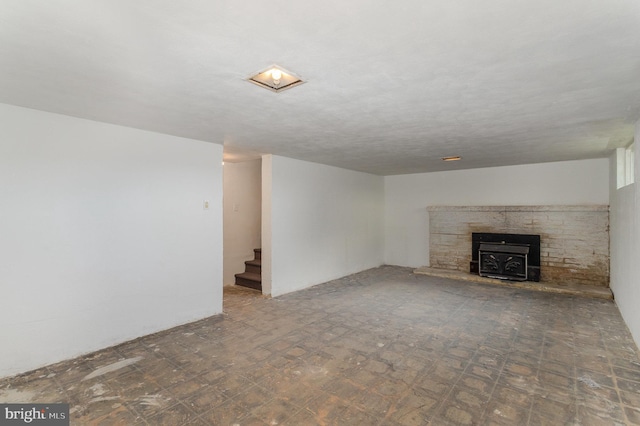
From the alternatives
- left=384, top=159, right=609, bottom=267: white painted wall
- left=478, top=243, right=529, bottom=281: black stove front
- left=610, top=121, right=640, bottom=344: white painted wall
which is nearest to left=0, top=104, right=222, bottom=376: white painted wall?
left=610, top=121, right=640, bottom=344: white painted wall

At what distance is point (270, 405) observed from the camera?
214 centimetres

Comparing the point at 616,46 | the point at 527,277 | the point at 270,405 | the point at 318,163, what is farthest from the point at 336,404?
the point at 527,277

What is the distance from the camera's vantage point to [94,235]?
2994mm

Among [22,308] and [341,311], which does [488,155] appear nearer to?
[341,311]

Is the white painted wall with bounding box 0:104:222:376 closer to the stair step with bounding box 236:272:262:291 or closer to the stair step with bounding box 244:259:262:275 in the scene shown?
the stair step with bounding box 236:272:262:291

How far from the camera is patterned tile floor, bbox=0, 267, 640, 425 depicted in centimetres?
205

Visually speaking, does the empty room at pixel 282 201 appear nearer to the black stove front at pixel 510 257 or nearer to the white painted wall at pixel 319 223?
the white painted wall at pixel 319 223

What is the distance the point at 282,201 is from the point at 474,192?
4.27 metres

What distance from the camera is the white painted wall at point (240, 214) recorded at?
18.6ft

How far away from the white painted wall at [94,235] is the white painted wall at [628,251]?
4.74 metres

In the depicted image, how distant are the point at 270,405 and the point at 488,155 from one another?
15.5 ft

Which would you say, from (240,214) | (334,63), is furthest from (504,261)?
(334,63)

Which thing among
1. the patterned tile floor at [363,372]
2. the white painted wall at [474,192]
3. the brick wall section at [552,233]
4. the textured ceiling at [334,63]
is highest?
the textured ceiling at [334,63]


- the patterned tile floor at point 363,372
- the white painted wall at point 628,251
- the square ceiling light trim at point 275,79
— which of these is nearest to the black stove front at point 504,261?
the white painted wall at point 628,251
